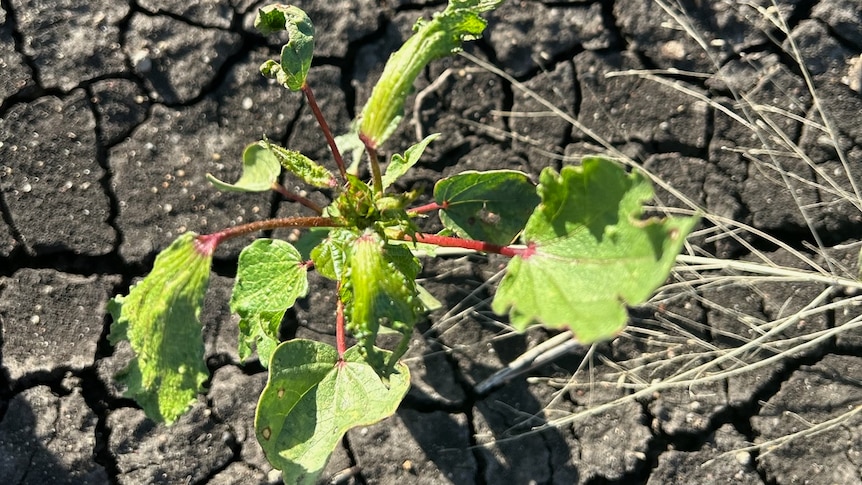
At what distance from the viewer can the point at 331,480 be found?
2502 millimetres

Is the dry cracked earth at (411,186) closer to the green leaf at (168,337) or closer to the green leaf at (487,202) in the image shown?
the green leaf at (487,202)

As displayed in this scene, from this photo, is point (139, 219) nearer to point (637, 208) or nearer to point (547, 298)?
point (547, 298)

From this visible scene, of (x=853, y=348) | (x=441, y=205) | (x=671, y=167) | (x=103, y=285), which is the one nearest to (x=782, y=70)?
(x=671, y=167)

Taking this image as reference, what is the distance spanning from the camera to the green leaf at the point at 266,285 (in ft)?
6.70

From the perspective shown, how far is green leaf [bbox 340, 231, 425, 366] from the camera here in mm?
1789

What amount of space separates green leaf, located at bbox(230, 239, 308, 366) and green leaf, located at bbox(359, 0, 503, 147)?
17.2 inches

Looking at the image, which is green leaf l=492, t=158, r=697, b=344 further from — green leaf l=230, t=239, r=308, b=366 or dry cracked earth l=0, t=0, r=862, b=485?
dry cracked earth l=0, t=0, r=862, b=485

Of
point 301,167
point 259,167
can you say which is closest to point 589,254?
point 301,167

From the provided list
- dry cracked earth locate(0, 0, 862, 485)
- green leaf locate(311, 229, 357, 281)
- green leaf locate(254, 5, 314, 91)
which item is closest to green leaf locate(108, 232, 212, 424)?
green leaf locate(311, 229, 357, 281)

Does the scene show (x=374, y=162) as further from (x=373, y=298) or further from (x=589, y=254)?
(x=589, y=254)

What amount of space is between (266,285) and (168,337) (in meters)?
0.30

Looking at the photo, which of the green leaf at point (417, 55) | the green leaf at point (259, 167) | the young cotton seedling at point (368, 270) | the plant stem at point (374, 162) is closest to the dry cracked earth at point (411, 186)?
the green leaf at point (259, 167)

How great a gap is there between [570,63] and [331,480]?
173 cm

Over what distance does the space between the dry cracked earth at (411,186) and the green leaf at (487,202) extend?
39cm
